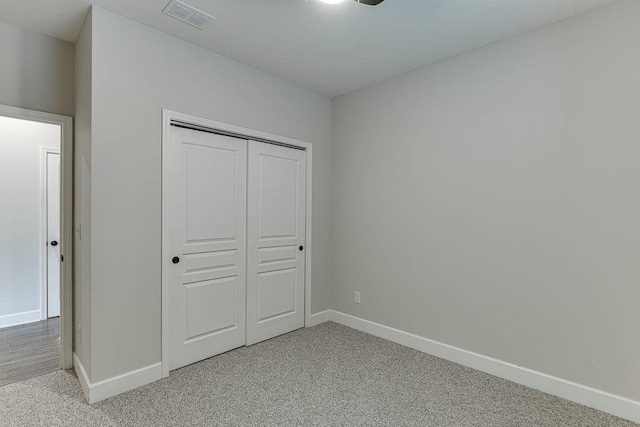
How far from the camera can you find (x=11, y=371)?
8.82 feet

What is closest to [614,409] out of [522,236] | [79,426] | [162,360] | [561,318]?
[561,318]

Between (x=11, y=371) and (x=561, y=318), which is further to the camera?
(x=11, y=371)

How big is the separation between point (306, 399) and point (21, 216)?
3990mm

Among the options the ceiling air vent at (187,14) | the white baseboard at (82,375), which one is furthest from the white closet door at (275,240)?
the white baseboard at (82,375)

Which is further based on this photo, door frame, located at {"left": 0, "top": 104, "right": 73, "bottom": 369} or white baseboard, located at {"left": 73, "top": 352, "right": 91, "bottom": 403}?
door frame, located at {"left": 0, "top": 104, "right": 73, "bottom": 369}

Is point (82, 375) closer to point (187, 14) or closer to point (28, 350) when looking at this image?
point (28, 350)

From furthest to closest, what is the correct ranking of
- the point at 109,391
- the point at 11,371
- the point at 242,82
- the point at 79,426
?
the point at 242,82, the point at 11,371, the point at 109,391, the point at 79,426

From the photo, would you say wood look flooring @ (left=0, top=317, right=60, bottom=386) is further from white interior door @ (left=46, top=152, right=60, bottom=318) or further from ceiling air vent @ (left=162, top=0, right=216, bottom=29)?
ceiling air vent @ (left=162, top=0, right=216, bottom=29)

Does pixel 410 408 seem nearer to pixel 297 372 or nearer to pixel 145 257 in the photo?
pixel 297 372

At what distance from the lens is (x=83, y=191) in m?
2.44

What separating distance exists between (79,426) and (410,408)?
6.88 feet

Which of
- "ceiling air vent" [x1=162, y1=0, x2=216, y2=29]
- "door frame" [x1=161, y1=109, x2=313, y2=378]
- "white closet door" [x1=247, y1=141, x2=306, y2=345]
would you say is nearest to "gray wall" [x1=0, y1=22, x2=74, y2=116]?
"door frame" [x1=161, y1=109, x2=313, y2=378]

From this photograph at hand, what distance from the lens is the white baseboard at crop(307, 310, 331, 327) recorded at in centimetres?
382

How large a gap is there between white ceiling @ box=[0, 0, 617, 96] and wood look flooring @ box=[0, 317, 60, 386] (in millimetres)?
2726
